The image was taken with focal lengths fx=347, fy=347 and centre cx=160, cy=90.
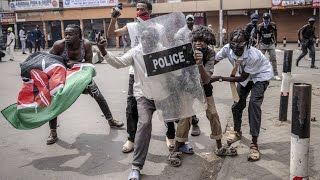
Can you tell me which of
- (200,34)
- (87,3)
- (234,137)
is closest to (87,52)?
(200,34)

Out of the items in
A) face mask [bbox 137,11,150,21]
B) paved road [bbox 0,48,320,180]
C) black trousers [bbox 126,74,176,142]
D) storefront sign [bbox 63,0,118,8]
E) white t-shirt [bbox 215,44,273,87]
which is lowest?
paved road [bbox 0,48,320,180]

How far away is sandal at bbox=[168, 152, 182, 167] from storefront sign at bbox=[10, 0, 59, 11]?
102 ft

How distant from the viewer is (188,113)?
3.47 meters

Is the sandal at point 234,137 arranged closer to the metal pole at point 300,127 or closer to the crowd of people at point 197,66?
the crowd of people at point 197,66

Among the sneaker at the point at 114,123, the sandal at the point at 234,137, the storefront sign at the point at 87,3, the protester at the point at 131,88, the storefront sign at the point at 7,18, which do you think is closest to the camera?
the protester at the point at 131,88

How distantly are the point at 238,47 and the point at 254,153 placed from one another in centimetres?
121

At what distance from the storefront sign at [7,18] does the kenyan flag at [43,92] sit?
108 ft

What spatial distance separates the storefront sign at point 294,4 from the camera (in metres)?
24.7

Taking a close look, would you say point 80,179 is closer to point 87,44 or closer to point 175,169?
point 175,169

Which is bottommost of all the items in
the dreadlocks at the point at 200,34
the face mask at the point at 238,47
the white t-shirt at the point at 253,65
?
the white t-shirt at the point at 253,65

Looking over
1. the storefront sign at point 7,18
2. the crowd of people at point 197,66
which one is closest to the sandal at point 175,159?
the crowd of people at point 197,66

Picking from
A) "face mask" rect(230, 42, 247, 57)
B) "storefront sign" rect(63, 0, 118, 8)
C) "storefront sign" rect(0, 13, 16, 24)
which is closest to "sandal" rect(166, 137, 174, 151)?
"face mask" rect(230, 42, 247, 57)

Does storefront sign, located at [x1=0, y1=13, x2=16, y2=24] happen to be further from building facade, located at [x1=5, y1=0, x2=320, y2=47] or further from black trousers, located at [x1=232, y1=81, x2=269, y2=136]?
black trousers, located at [x1=232, y1=81, x2=269, y2=136]

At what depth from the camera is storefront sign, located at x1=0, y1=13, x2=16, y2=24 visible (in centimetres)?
3394
